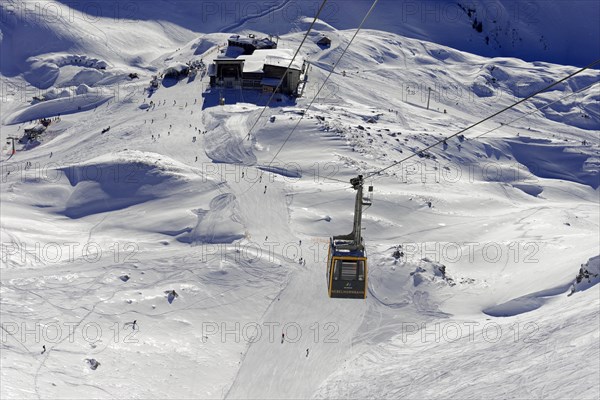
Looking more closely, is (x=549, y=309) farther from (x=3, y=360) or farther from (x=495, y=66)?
(x=495, y=66)

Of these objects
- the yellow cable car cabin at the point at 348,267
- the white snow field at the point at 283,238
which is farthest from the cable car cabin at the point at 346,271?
the white snow field at the point at 283,238

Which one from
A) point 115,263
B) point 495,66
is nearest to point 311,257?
point 115,263

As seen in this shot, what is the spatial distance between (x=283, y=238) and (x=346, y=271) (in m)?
18.4

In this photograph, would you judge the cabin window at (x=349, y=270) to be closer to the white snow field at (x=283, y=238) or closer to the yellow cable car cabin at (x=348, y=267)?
the yellow cable car cabin at (x=348, y=267)

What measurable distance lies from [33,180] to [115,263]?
14536 millimetres

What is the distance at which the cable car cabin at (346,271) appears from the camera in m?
22.4

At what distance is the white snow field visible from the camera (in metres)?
29.9

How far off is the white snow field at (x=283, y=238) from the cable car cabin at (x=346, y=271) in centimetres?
827

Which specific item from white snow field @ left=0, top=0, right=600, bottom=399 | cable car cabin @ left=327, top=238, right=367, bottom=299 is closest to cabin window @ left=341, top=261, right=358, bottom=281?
cable car cabin @ left=327, top=238, right=367, bottom=299

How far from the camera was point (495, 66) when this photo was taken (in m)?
90.5

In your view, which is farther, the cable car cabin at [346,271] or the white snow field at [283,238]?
the white snow field at [283,238]

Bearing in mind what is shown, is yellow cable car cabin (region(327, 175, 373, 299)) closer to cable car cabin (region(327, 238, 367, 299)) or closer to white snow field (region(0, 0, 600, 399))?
cable car cabin (region(327, 238, 367, 299))

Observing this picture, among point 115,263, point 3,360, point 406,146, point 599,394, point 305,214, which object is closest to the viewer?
point 599,394

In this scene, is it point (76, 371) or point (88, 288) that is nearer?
point (76, 371)
